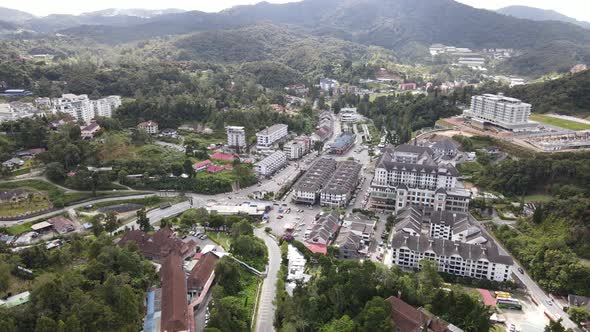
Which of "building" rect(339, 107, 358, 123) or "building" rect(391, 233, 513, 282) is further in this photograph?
"building" rect(339, 107, 358, 123)

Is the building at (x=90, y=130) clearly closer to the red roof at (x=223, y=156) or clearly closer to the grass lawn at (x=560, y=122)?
the red roof at (x=223, y=156)

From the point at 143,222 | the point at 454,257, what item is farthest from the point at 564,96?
the point at 143,222

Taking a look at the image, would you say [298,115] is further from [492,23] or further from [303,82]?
[492,23]

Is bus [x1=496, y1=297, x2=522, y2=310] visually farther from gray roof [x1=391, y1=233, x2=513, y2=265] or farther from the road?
the road

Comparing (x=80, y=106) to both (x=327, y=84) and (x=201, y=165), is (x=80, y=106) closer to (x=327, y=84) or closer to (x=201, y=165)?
(x=201, y=165)

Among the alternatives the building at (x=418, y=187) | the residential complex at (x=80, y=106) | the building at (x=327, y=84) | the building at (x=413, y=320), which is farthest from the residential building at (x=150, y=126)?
the building at (x=327, y=84)

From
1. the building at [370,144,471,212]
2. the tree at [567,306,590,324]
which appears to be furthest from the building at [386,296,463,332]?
the building at [370,144,471,212]
